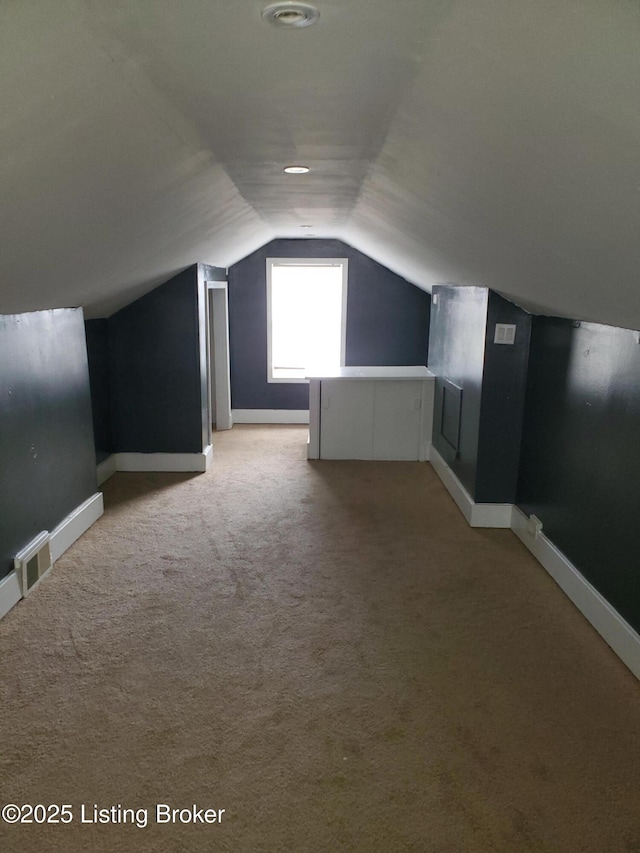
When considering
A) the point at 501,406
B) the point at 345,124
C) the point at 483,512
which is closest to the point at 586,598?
the point at 483,512

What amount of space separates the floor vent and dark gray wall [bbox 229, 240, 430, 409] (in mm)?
3840

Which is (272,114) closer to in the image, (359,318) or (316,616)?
(316,616)

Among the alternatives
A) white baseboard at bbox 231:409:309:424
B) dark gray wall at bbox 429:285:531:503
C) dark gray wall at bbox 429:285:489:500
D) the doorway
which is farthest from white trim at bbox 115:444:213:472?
dark gray wall at bbox 429:285:531:503

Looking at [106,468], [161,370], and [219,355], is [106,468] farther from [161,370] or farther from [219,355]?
[219,355]

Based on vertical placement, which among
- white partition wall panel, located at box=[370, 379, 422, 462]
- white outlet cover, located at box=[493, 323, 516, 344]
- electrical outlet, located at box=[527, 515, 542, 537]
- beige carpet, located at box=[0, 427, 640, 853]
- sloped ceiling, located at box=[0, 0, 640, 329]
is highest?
sloped ceiling, located at box=[0, 0, 640, 329]

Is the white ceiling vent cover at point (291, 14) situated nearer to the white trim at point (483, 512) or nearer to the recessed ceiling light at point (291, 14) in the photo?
the recessed ceiling light at point (291, 14)

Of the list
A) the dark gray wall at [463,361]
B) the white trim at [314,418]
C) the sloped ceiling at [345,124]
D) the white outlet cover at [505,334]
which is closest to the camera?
the sloped ceiling at [345,124]

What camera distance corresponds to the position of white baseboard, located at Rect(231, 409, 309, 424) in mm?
6980

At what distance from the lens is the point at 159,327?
4.96 meters

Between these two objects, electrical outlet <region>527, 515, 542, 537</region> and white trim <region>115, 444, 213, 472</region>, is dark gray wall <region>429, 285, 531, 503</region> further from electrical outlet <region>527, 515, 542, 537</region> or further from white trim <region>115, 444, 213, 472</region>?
white trim <region>115, 444, 213, 472</region>

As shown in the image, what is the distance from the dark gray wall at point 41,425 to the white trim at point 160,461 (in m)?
1.13

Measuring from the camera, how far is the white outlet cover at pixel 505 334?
3816mm

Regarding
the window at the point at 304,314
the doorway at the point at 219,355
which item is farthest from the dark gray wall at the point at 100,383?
the window at the point at 304,314

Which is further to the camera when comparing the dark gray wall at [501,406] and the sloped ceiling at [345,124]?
the dark gray wall at [501,406]
